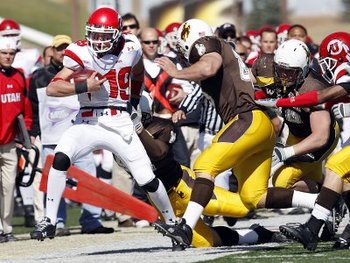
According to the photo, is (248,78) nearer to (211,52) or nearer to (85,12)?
(211,52)

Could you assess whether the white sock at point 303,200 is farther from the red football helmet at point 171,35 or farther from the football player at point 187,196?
the red football helmet at point 171,35

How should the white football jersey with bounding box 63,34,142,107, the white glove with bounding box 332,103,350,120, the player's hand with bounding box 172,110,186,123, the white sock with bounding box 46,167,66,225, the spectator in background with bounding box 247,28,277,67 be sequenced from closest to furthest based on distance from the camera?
the white glove with bounding box 332,103,350,120 → the white sock with bounding box 46,167,66,225 → the white football jersey with bounding box 63,34,142,107 → the player's hand with bounding box 172,110,186,123 → the spectator in background with bounding box 247,28,277,67

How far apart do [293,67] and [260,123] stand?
0.53 meters

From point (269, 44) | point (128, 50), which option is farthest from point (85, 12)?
point (128, 50)

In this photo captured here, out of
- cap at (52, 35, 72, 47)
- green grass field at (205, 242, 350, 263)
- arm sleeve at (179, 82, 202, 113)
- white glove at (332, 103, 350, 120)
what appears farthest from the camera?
cap at (52, 35, 72, 47)

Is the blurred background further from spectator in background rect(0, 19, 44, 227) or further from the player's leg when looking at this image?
the player's leg

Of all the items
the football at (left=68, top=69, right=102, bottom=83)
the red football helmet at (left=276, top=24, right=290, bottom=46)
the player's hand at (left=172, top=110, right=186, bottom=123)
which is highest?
the red football helmet at (left=276, top=24, right=290, bottom=46)

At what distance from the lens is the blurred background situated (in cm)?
3612

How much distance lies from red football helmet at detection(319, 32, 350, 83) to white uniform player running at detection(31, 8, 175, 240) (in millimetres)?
1545

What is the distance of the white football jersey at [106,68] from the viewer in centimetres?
980

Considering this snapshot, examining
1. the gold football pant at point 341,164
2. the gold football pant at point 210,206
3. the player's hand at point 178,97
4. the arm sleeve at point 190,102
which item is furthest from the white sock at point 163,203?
the player's hand at point 178,97

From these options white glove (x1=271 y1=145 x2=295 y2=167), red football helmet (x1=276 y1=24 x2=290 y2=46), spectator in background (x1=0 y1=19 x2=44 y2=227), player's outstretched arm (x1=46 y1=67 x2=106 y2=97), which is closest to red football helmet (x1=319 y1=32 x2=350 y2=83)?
white glove (x1=271 y1=145 x2=295 y2=167)

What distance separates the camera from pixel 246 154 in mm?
9422

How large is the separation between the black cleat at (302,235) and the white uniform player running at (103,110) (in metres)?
1.18
